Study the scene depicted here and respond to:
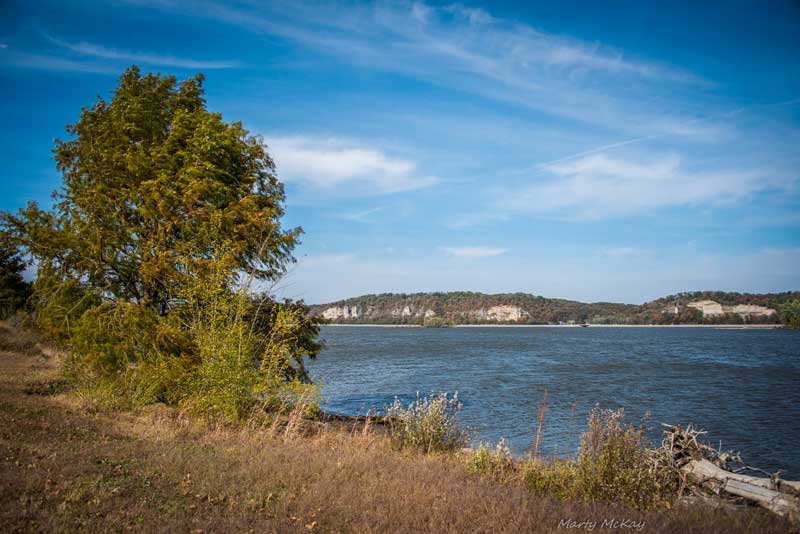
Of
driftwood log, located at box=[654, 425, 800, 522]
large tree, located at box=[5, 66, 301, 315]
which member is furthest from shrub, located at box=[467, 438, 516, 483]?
large tree, located at box=[5, 66, 301, 315]

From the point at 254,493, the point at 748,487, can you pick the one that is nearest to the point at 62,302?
the point at 254,493

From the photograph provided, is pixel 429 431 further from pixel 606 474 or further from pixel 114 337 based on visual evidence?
pixel 114 337

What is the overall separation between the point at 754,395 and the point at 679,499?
28125 millimetres

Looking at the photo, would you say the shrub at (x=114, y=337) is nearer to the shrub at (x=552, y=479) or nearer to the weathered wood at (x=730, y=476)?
the shrub at (x=552, y=479)

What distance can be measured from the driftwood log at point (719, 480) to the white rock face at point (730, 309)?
206 meters

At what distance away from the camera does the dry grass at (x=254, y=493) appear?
19.7ft

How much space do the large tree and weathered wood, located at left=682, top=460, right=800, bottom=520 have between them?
45.7 ft

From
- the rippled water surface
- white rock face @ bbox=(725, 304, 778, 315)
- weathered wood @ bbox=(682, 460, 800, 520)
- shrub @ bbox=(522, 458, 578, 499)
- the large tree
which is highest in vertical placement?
the large tree

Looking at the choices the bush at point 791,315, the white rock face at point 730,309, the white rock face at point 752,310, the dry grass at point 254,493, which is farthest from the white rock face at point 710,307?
the dry grass at point 254,493

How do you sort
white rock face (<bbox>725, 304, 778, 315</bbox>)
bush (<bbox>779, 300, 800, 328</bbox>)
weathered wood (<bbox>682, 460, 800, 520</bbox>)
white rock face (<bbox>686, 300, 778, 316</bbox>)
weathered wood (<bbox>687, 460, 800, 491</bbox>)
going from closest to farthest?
1. weathered wood (<bbox>682, 460, 800, 520</bbox>)
2. weathered wood (<bbox>687, 460, 800, 491</bbox>)
3. bush (<bbox>779, 300, 800, 328</bbox>)
4. white rock face (<bbox>725, 304, 778, 315</bbox>)
5. white rock face (<bbox>686, 300, 778, 316</bbox>)

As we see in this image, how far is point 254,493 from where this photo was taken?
7027 mm

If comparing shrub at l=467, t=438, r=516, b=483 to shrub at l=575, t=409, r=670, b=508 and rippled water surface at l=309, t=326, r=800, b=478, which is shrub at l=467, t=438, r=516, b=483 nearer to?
shrub at l=575, t=409, r=670, b=508

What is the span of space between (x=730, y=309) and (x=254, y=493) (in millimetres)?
225630

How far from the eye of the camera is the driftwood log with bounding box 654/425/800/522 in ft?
26.8
